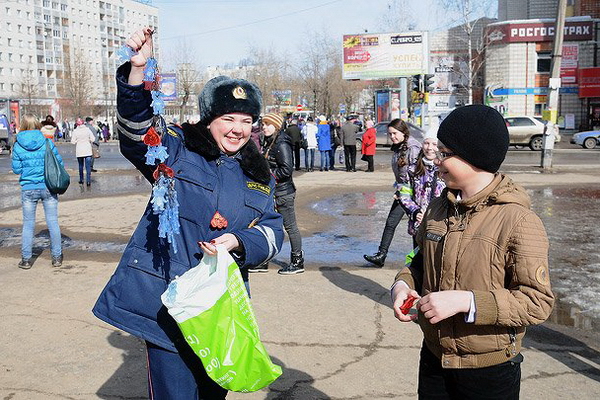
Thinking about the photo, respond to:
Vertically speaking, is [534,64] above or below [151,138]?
above

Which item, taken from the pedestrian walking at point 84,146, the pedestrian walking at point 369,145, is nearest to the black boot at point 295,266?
the pedestrian walking at point 84,146

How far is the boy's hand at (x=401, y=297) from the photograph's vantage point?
2625mm

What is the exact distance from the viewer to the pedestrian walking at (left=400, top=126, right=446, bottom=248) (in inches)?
240

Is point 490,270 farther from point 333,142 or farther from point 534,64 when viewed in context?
point 534,64

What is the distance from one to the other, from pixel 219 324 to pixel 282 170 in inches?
187

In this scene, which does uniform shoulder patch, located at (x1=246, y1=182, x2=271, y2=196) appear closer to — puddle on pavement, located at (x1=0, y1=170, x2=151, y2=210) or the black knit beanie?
the black knit beanie

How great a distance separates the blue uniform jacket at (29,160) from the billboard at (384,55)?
34931 mm

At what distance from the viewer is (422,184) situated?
6.38 m

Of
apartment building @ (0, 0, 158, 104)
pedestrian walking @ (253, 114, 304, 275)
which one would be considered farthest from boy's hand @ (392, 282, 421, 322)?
apartment building @ (0, 0, 158, 104)

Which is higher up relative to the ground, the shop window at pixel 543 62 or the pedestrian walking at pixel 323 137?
the shop window at pixel 543 62

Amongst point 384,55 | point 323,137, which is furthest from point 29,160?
point 384,55

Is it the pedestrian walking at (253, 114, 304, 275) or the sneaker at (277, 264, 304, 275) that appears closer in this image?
the pedestrian walking at (253, 114, 304, 275)

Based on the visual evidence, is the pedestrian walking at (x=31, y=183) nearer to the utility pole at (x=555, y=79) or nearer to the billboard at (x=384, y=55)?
the utility pole at (x=555, y=79)

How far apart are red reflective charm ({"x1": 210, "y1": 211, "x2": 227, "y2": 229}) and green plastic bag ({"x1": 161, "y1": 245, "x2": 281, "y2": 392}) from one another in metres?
0.20
